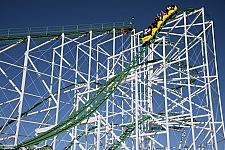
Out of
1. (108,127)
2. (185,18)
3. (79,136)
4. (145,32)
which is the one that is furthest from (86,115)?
(185,18)

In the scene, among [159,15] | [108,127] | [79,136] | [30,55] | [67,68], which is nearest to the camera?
[108,127]

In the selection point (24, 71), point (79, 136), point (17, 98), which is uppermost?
point (24, 71)

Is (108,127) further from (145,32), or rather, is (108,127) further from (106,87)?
(145,32)

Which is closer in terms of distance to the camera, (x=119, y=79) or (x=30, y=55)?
(x=119, y=79)

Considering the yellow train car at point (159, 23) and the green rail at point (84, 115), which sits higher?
the yellow train car at point (159, 23)

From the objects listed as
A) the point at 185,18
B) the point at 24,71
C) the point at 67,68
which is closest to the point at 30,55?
the point at 24,71

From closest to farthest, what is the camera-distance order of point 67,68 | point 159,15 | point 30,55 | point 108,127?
point 108,127 → point 159,15 → point 30,55 → point 67,68

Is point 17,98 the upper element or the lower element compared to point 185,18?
lower

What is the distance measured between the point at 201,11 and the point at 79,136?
34.1ft

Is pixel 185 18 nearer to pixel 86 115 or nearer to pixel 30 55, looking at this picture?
pixel 86 115

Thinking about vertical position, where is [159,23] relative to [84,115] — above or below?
above

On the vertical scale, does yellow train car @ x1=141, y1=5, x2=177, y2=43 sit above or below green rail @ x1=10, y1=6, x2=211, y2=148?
above

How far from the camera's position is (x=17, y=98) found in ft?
67.2

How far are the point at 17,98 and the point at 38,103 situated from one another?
10.8ft
